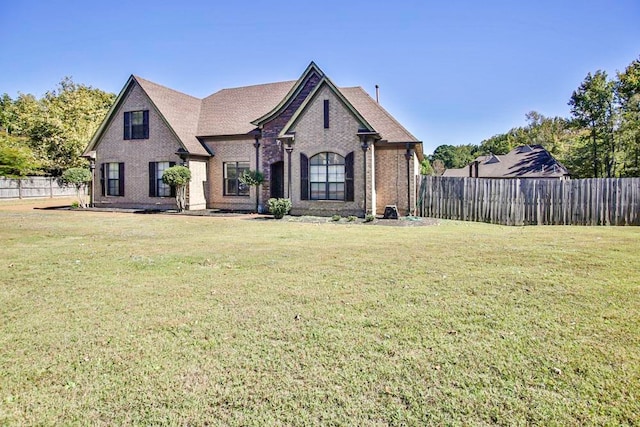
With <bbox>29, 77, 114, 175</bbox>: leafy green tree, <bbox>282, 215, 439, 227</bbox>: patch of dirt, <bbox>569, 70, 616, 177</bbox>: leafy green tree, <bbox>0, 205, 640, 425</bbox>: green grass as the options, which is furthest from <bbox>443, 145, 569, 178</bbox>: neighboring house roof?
<bbox>29, 77, 114, 175</bbox>: leafy green tree

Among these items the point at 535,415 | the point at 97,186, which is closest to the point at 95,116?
the point at 97,186

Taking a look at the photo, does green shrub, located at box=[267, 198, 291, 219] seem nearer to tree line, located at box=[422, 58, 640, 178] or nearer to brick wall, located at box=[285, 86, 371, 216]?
brick wall, located at box=[285, 86, 371, 216]

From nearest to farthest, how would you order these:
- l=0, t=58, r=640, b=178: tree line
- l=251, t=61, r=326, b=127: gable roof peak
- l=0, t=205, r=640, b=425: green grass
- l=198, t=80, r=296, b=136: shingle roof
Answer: l=0, t=205, r=640, b=425: green grass → l=251, t=61, r=326, b=127: gable roof peak → l=198, t=80, r=296, b=136: shingle roof → l=0, t=58, r=640, b=178: tree line

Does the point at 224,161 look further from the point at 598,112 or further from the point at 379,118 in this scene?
the point at 598,112

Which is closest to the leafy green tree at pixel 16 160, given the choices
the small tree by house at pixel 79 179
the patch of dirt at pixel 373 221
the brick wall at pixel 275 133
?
the small tree by house at pixel 79 179

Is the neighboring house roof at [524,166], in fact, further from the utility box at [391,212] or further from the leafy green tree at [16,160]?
the leafy green tree at [16,160]

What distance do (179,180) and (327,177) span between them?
7.25 meters

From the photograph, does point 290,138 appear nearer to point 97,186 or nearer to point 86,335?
point 97,186

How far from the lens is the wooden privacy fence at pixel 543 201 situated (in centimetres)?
1541

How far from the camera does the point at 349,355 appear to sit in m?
3.83

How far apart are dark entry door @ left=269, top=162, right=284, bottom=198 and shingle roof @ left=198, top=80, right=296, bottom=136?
8.21 feet

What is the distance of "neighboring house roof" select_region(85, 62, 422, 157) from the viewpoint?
740 inches

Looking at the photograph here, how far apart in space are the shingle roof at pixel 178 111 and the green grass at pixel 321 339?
12885mm

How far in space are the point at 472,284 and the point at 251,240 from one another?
20.7ft
